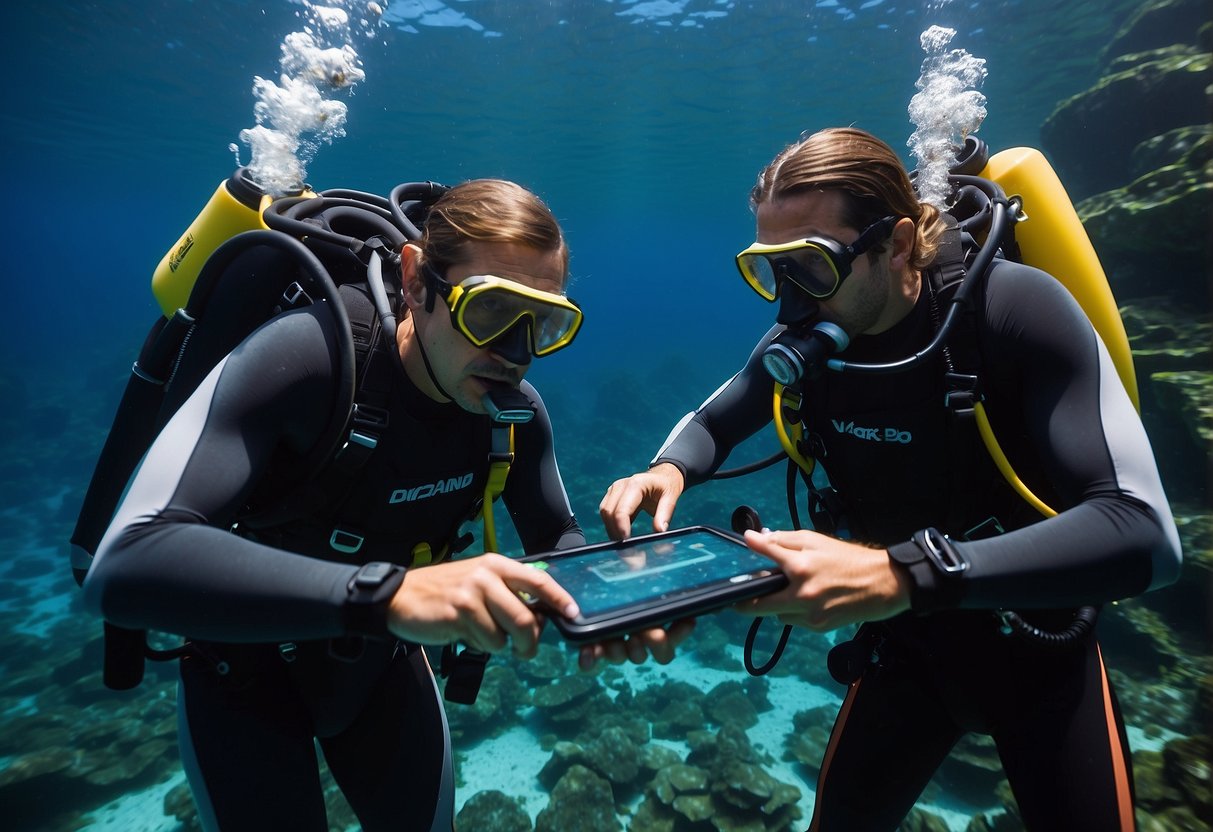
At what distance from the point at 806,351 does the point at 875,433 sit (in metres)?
0.58

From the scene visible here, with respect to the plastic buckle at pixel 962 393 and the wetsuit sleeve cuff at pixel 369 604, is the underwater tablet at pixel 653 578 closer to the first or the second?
the wetsuit sleeve cuff at pixel 369 604

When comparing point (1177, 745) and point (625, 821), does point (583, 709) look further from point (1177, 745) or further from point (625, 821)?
point (1177, 745)

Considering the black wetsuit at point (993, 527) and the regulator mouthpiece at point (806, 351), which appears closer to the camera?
the black wetsuit at point (993, 527)

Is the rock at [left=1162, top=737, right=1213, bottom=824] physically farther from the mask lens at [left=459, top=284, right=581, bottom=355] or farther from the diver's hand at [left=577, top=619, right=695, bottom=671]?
the mask lens at [left=459, top=284, right=581, bottom=355]

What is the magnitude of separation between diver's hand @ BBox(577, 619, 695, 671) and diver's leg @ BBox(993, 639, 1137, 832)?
1806 millimetres

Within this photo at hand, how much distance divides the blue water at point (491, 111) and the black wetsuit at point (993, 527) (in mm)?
5006

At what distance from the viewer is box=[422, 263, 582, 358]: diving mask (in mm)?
2074

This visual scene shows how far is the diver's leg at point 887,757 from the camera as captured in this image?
266 cm

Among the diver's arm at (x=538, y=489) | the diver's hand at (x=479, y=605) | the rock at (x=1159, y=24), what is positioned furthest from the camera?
the rock at (x=1159, y=24)

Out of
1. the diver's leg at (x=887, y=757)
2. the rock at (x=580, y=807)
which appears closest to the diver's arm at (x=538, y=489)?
the diver's leg at (x=887, y=757)

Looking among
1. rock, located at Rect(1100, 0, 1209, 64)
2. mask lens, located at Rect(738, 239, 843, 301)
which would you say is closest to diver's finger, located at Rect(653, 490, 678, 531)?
mask lens, located at Rect(738, 239, 843, 301)

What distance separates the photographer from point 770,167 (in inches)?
107

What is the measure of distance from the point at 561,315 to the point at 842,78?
23.6 metres

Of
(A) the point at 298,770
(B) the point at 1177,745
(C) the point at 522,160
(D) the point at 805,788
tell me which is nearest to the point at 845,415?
(A) the point at 298,770
